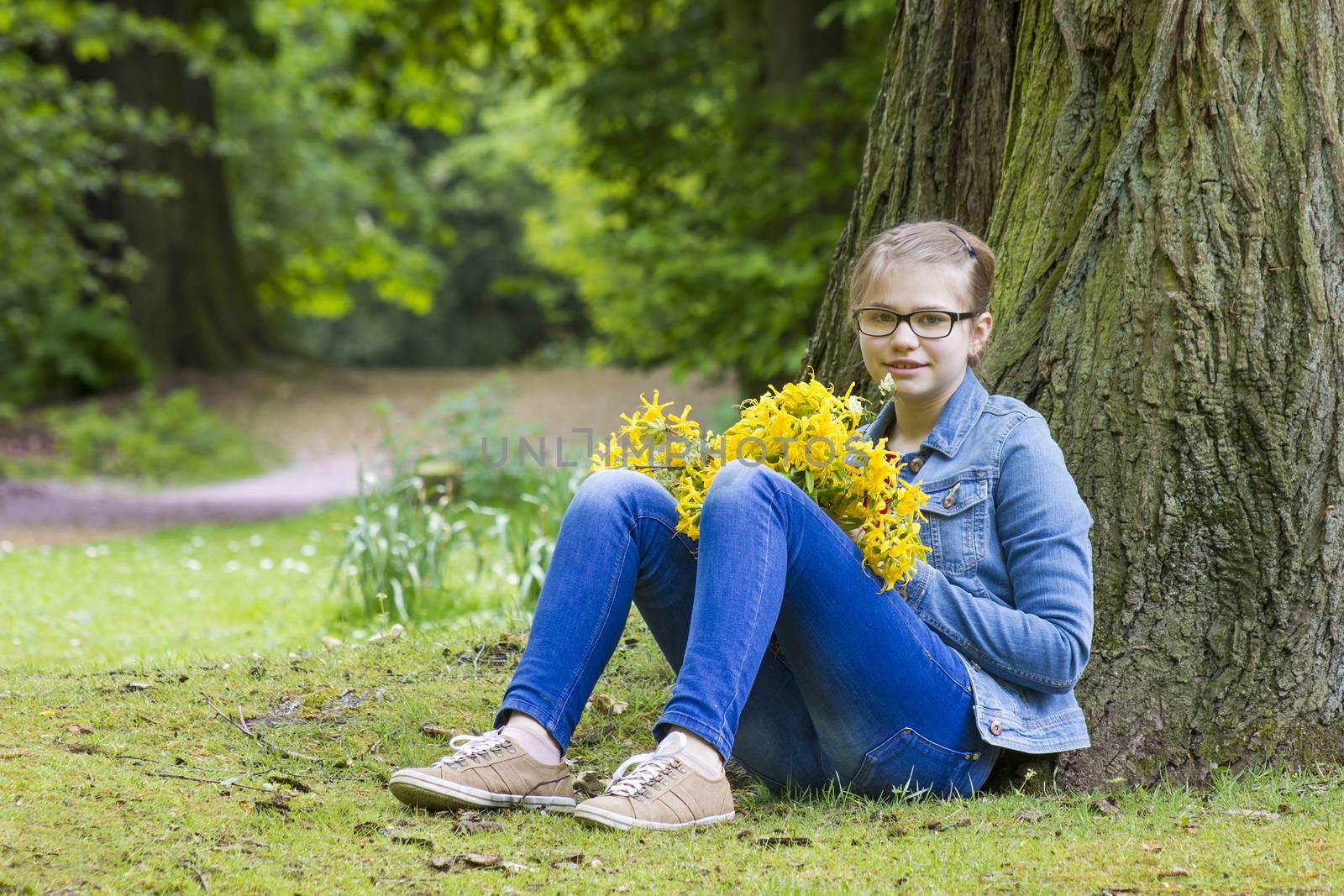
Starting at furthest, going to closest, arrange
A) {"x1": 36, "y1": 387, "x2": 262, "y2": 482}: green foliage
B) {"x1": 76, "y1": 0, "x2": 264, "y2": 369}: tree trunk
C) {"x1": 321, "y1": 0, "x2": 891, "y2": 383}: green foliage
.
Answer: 1. {"x1": 76, "y1": 0, "x2": 264, "y2": 369}: tree trunk
2. {"x1": 36, "y1": 387, "x2": 262, "y2": 482}: green foliage
3. {"x1": 321, "y1": 0, "x2": 891, "y2": 383}: green foliage

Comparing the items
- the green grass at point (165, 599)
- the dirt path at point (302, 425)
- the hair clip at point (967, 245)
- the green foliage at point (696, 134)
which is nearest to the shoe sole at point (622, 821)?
the hair clip at point (967, 245)

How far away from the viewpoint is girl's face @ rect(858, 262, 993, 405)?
2.65m

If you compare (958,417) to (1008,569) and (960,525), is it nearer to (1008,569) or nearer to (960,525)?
(960,525)

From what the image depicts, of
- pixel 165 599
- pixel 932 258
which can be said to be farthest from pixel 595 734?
pixel 165 599

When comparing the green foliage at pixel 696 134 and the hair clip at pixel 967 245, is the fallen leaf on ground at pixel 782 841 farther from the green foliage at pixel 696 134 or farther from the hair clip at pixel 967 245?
the green foliage at pixel 696 134

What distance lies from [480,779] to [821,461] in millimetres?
918

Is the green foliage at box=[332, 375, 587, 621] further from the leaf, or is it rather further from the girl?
the leaf

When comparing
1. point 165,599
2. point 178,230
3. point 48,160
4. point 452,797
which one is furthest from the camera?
point 178,230

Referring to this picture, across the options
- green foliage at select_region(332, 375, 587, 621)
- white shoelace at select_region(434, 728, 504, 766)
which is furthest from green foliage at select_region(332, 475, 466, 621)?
white shoelace at select_region(434, 728, 504, 766)

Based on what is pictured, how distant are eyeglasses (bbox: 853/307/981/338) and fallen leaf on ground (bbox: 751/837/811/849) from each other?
3.48ft

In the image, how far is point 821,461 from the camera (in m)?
2.45

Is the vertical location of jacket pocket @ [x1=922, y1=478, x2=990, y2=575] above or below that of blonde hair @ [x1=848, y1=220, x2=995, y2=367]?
below

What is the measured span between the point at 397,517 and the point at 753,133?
5917mm

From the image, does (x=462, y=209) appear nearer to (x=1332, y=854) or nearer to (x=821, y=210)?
(x=821, y=210)
